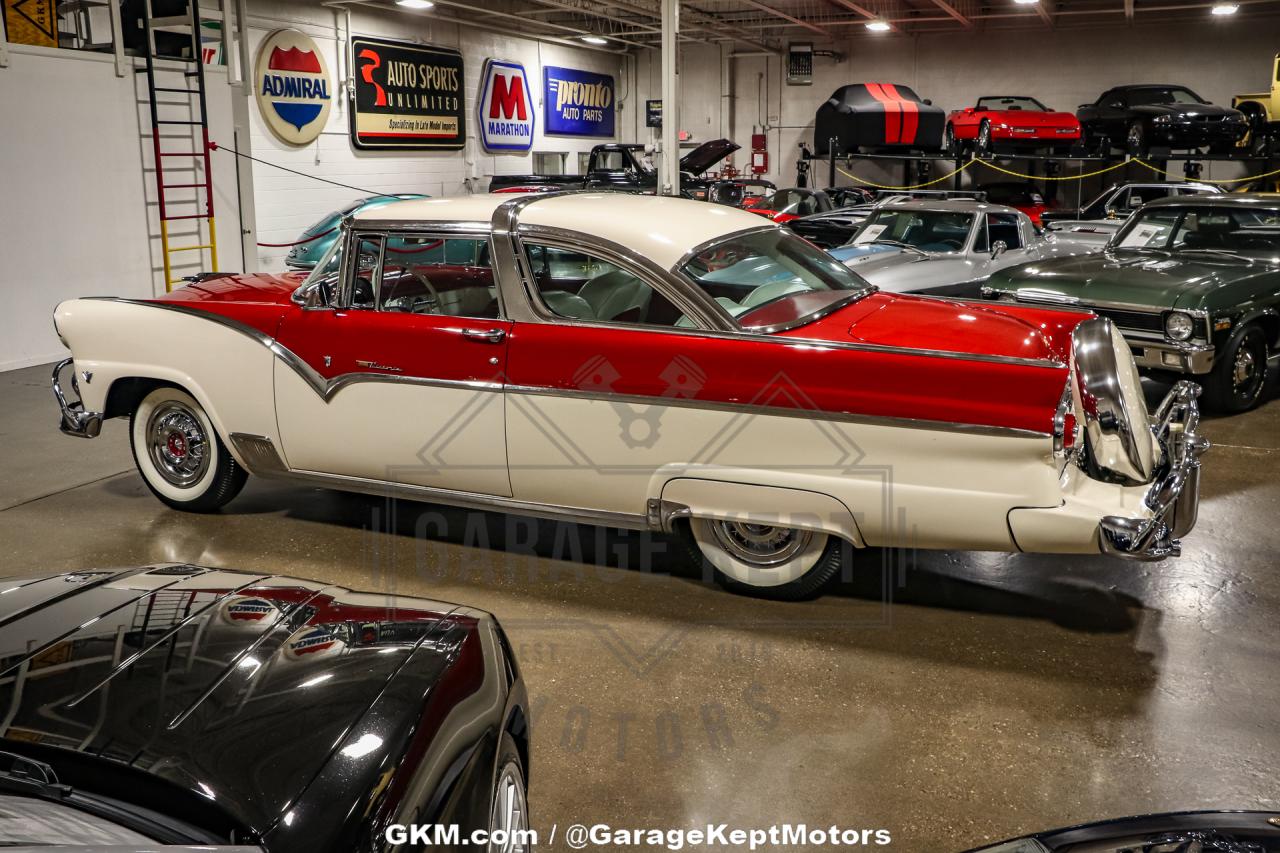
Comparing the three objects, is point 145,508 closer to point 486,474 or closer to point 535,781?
point 486,474

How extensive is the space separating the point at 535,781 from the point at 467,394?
1.93m

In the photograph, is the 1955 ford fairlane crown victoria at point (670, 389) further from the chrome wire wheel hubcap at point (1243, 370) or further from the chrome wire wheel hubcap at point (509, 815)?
the chrome wire wheel hubcap at point (1243, 370)

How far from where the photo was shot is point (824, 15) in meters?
23.2

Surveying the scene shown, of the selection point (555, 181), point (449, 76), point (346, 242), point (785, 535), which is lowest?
point (785, 535)

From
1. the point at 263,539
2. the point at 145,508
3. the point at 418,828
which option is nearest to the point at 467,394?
the point at 263,539

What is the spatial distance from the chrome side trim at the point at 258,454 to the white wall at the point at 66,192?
6173 millimetres

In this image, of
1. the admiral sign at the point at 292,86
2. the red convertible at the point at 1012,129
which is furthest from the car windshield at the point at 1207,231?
the admiral sign at the point at 292,86

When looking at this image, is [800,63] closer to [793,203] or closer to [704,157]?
[704,157]

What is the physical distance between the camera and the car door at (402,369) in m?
4.77

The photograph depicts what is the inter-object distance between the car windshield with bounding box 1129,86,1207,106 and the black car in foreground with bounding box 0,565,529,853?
757 inches

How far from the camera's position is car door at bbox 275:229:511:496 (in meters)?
4.77

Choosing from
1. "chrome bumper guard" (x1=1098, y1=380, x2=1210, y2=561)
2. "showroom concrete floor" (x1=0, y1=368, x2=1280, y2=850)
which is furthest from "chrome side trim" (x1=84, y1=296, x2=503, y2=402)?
"chrome bumper guard" (x1=1098, y1=380, x2=1210, y2=561)

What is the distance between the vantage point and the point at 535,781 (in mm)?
3332

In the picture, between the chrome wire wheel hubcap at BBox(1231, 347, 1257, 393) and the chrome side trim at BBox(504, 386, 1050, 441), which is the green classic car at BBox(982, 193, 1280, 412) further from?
the chrome side trim at BBox(504, 386, 1050, 441)
